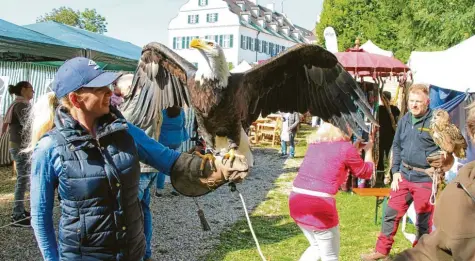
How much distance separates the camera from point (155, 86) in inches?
202

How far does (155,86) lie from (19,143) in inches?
84.3

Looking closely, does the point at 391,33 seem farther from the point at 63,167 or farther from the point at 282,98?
the point at 63,167

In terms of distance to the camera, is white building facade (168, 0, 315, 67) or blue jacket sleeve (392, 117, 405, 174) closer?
blue jacket sleeve (392, 117, 405, 174)

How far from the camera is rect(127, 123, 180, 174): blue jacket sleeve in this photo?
2123mm

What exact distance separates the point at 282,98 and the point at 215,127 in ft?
2.97

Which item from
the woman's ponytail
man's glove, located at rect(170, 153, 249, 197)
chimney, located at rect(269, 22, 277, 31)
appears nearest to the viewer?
man's glove, located at rect(170, 153, 249, 197)

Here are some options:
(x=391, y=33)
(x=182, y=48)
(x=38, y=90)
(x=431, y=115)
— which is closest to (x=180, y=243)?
(x=431, y=115)

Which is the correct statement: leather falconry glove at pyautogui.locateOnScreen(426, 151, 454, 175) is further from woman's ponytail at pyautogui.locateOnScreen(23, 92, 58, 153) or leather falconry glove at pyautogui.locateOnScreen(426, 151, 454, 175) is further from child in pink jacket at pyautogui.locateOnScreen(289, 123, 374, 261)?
woman's ponytail at pyautogui.locateOnScreen(23, 92, 58, 153)

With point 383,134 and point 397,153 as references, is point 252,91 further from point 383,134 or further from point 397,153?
point 383,134

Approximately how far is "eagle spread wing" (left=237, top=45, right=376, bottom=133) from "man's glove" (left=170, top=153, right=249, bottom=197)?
6.24 ft

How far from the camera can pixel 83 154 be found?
182 centimetres

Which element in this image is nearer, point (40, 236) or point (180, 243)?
point (40, 236)

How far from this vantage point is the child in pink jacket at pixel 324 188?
3.38 m

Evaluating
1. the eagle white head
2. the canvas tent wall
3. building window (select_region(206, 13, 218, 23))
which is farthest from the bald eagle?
building window (select_region(206, 13, 218, 23))
